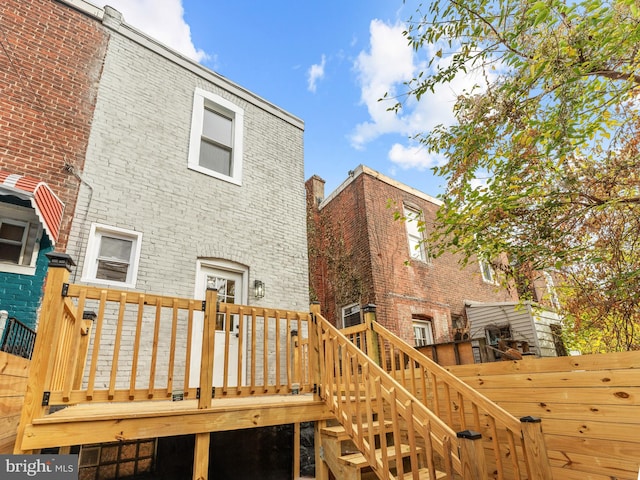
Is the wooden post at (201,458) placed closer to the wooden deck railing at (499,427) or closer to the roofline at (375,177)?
the wooden deck railing at (499,427)

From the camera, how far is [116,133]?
17.8 ft

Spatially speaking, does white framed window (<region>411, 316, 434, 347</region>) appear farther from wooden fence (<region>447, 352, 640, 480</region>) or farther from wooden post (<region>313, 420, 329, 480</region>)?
wooden post (<region>313, 420, 329, 480</region>)

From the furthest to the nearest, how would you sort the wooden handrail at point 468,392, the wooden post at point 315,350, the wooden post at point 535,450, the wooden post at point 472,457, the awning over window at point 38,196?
1. the wooden post at point 315,350
2. the awning over window at point 38,196
3. the wooden handrail at point 468,392
4. the wooden post at point 535,450
5. the wooden post at point 472,457

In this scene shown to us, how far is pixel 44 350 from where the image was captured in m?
2.60

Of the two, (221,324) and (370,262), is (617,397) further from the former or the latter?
(370,262)

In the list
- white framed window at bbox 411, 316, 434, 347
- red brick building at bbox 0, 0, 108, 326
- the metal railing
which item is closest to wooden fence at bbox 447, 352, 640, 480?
the metal railing

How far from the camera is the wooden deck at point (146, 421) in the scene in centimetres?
253

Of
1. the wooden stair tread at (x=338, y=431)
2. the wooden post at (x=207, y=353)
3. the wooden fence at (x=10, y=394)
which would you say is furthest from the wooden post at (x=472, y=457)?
the wooden fence at (x=10, y=394)

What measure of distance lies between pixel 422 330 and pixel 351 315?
2.08 m

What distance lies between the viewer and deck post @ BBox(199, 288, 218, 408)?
3111 mm

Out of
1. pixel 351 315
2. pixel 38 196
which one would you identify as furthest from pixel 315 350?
pixel 351 315

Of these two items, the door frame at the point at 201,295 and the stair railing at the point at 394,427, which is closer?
the stair railing at the point at 394,427

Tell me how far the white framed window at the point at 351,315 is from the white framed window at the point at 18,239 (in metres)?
6.69

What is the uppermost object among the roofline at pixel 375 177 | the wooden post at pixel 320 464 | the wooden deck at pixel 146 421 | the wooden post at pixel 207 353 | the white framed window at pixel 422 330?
the roofline at pixel 375 177
